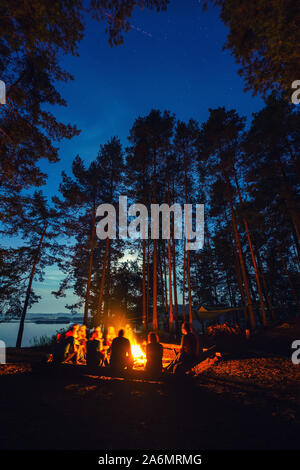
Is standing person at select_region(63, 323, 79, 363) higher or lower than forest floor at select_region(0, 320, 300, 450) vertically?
higher

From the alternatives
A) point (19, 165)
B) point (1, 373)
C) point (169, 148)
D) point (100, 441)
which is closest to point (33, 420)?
point (100, 441)

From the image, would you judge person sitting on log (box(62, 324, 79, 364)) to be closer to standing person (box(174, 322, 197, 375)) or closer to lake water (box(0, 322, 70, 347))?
standing person (box(174, 322, 197, 375))

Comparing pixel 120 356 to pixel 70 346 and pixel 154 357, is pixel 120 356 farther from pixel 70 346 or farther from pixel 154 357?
pixel 70 346

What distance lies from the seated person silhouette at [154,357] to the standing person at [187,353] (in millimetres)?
490

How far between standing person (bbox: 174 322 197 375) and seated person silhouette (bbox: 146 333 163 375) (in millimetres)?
490

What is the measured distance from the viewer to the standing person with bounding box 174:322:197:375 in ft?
18.8

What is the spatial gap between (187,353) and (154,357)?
938mm

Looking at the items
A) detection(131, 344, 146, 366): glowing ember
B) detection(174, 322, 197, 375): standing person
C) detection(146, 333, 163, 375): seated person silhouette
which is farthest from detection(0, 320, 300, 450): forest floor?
detection(131, 344, 146, 366): glowing ember

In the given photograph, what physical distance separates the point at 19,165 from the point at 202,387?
10.9 metres

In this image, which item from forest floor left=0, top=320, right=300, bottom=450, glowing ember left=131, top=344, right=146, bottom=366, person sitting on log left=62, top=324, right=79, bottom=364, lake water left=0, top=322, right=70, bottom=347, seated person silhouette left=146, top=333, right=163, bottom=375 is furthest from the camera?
lake water left=0, top=322, right=70, bottom=347

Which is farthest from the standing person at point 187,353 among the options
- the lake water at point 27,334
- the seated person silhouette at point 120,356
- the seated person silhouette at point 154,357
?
the lake water at point 27,334

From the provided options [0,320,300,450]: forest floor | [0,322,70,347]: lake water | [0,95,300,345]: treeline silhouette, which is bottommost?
[0,322,70,347]: lake water
